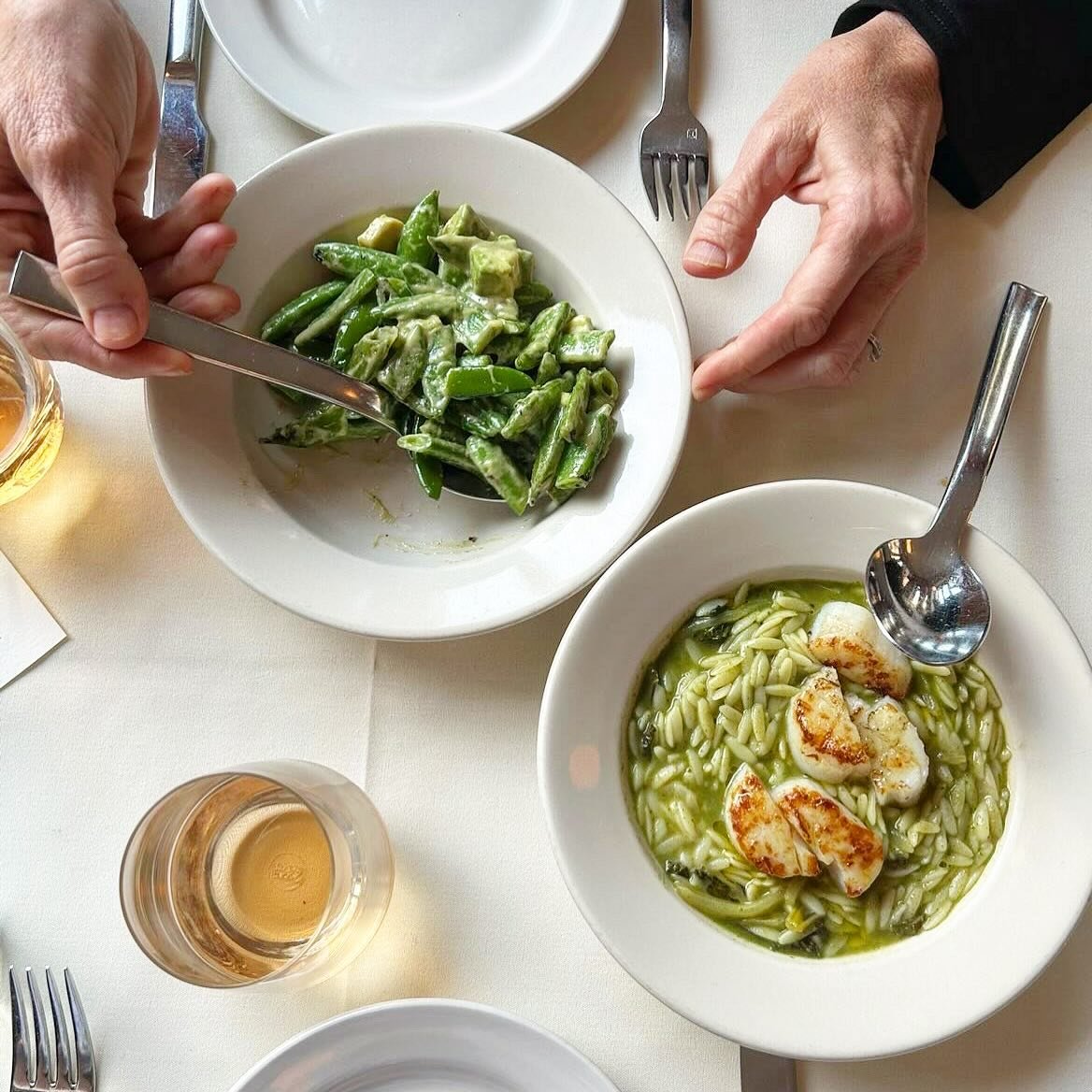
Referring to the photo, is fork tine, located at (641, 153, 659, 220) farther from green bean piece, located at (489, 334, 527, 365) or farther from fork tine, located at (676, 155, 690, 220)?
green bean piece, located at (489, 334, 527, 365)

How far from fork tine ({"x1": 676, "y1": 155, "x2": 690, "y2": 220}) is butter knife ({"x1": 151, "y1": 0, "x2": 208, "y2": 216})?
74 centimetres

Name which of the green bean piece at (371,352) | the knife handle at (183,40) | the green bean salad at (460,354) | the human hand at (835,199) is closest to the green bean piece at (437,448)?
the green bean salad at (460,354)

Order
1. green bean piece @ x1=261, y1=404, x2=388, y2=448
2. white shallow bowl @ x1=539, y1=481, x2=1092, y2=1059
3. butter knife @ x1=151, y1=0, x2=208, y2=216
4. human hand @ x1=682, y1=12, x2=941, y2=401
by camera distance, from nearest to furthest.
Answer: white shallow bowl @ x1=539, y1=481, x2=1092, y2=1059 → human hand @ x1=682, y1=12, x2=941, y2=401 → green bean piece @ x1=261, y1=404, x2=388, y2=448 → butter knife @ x1=151, y1=0, x2=208, y2=216

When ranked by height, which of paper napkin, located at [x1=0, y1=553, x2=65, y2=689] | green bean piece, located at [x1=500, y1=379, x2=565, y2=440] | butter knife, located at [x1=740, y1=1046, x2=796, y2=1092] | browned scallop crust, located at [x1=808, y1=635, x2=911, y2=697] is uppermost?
green bean piece, located at [x1=500, y1=379, x2=565, y2=440]

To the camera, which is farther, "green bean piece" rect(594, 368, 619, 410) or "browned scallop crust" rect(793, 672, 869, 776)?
"green bean piece" rect(594, 368, 619, 410)

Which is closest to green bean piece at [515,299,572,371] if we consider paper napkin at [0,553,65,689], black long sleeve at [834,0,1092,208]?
black long sleeve at [834,0,1092,208]

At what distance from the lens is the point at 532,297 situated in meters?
1.54

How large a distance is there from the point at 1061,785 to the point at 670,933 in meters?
0.53

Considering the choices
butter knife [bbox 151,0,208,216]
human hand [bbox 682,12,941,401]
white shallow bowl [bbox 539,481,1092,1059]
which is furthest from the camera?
butter knife [bbox 151,0,208,216]

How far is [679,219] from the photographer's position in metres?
1.63

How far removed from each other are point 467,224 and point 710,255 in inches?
13.7

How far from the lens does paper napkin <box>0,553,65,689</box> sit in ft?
5.16

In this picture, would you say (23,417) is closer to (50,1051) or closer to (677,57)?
(50,1051)

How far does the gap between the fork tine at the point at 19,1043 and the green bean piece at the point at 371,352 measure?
0.97 metres
